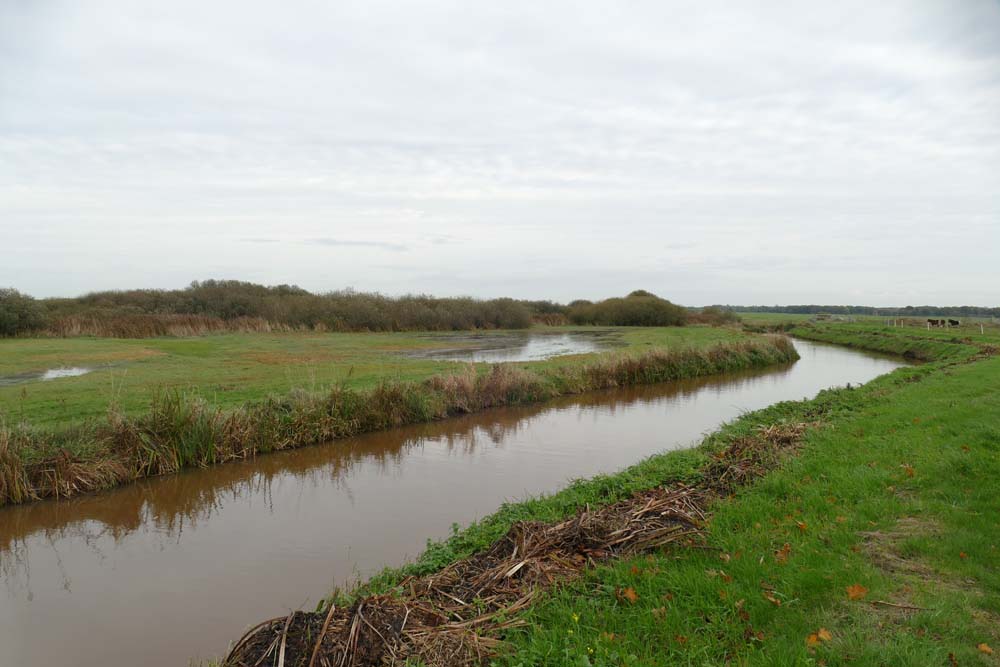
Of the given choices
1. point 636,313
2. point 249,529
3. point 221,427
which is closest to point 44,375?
point 221,427

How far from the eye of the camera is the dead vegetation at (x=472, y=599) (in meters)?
4.11

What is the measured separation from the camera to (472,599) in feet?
16.1

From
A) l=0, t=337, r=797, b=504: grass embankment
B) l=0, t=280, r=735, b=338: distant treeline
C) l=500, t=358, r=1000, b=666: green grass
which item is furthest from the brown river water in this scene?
l=0, t=280, r=735, b=338: distant treeline

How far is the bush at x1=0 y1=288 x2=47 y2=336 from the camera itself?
3041 cm

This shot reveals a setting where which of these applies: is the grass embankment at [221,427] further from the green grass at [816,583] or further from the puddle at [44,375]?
the green grass at [816,583]

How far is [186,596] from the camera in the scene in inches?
252

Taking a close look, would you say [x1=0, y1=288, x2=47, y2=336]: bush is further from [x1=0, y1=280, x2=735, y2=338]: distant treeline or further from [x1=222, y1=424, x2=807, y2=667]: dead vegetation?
[x1=222, y1=424, x2=807, y2=667]: dead vegetation

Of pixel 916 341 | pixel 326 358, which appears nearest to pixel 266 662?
pixel 326 358

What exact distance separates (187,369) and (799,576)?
1877 centimetres

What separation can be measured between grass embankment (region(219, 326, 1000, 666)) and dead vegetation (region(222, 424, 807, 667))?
0.12 meters

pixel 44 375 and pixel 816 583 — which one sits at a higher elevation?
pixel 44 375

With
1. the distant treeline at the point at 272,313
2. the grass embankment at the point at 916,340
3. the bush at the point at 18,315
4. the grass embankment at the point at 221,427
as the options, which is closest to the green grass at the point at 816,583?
the grass embankment at the point at 221,427

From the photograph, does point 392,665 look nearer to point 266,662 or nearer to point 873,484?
point 266,662

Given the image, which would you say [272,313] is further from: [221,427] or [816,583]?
[816,583]
